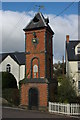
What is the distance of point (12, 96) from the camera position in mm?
24906

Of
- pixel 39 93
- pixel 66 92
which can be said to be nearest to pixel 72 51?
pixel 66 92

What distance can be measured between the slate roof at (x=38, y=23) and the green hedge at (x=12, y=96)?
8.57 meters

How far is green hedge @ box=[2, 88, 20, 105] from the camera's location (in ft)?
80.5

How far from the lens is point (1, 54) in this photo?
132 feet

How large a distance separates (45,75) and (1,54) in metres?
21.2

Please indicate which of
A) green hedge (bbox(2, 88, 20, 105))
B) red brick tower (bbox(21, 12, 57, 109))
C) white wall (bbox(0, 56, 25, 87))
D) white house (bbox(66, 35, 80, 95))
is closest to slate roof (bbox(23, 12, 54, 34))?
red brick tower (bbox(21, 12, 57, 109))

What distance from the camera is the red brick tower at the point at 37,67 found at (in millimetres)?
20828

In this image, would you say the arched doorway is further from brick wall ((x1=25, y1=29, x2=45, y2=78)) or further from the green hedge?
the green hedge

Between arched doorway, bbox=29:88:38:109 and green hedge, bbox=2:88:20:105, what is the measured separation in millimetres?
3303

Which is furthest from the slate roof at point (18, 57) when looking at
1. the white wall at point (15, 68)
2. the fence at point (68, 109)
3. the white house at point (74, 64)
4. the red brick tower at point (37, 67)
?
the fence at point (68, 109)

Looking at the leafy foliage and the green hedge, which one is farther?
the green hedge

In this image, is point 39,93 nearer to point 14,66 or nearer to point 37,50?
point 37,50

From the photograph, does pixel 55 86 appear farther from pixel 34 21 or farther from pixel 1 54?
pixel 1 54

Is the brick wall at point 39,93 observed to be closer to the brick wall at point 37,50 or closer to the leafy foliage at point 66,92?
the brick wall at point 37,50
